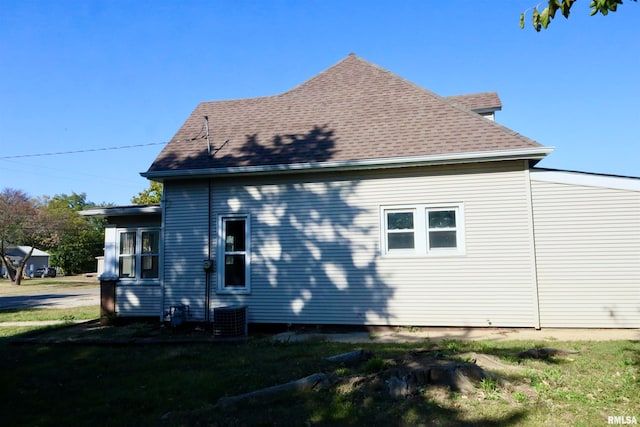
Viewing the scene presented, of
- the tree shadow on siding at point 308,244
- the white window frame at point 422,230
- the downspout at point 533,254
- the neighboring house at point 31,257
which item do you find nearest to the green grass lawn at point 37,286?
the neighboring house at point 31,257

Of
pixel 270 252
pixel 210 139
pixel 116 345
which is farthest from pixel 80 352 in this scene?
pixel 210 139

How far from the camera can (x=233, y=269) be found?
36.5ft

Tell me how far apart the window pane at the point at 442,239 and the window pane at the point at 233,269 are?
15.0 feet

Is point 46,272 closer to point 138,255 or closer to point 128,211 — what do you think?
point 138,255

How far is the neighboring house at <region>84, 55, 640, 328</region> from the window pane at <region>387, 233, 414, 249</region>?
0.10 ft

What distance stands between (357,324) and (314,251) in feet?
6.30

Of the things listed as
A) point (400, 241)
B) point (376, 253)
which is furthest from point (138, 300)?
point (400, 241)

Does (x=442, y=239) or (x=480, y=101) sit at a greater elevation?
(x=480, y=101)

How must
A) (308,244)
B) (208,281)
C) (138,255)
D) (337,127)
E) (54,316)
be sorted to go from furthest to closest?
(54,316) < (138,255) < (337,127) < (208,281) < (308,244)

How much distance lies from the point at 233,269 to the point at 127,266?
11.8 feet

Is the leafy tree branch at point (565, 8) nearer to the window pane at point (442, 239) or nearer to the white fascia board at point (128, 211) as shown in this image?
the window pane at point (442, 239)

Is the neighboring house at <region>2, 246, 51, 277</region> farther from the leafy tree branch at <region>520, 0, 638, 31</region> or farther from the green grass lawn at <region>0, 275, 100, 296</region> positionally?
the leafy tree branch at <region>520, 0, 638, 31</region>

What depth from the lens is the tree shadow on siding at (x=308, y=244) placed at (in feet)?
33.3

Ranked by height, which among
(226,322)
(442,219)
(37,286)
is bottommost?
(37,286)
